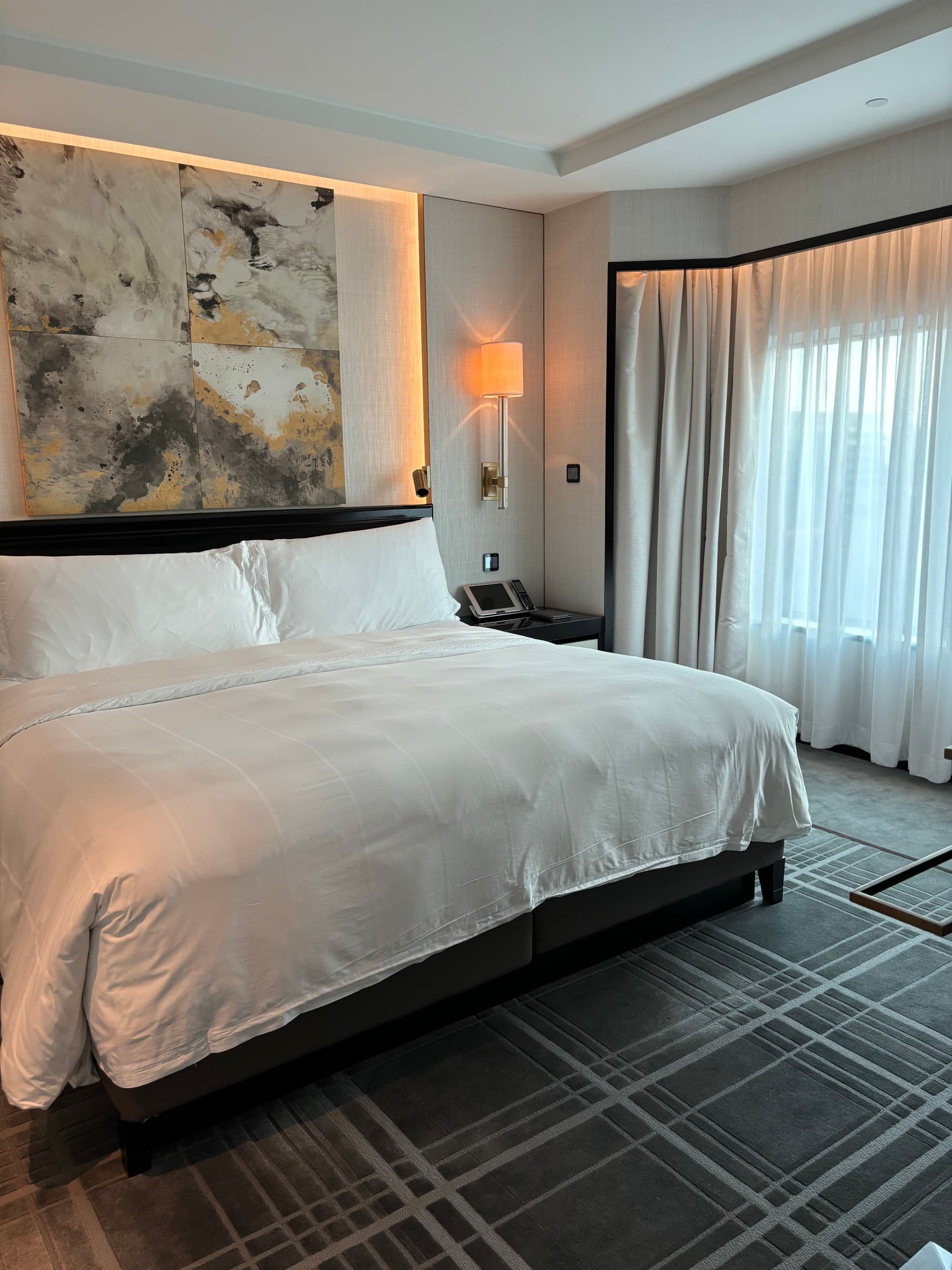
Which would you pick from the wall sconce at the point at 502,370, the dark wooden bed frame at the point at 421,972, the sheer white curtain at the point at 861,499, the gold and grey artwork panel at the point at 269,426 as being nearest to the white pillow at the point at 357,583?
the gold and grey artwork panel at the point at 269,426

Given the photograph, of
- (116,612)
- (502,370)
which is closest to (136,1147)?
(116,612)

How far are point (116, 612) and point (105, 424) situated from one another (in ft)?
3.18

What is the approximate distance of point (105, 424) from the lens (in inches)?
146

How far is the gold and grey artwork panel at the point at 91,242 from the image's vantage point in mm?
3463

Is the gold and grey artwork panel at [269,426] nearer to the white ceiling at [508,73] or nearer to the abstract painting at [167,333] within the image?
the abstract painting at [167,333]

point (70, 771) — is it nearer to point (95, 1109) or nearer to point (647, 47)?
point (95, 1109)

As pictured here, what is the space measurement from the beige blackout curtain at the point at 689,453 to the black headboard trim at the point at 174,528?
1147 mm

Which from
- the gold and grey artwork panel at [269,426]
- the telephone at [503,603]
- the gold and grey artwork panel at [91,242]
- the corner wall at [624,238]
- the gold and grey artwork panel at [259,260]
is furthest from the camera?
the telephone at [503,603]

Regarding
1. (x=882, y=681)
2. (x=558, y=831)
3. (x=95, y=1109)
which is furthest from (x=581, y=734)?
(x=882, y=681)

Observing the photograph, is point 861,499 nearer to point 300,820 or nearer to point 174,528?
point 174,528

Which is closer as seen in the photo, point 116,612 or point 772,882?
point 772,882

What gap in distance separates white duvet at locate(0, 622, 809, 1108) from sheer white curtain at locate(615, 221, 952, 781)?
1.59m

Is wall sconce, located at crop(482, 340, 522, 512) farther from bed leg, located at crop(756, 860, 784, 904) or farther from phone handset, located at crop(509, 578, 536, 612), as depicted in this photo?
bed leg, located at crop(756, 860, 784, 904)

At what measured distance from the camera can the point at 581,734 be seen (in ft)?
7.88
